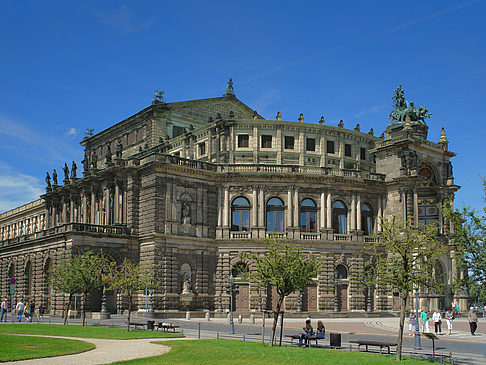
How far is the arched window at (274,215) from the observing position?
220 ft

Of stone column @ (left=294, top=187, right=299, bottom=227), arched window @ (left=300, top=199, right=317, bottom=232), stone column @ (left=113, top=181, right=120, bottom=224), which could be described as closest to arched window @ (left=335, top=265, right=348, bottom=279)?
arched window @ (left=300, top=199, right=317, bottom=232)

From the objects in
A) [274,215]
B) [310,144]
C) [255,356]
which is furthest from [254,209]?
[255,356]

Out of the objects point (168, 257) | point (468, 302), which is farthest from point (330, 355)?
point (468, 302)

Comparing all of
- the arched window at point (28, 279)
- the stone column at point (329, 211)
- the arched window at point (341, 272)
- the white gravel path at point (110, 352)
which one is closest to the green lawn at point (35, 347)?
the white gravel path at point (110, 352)

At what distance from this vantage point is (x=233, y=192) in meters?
66.6

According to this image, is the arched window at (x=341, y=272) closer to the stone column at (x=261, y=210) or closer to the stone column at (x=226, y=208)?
the stone column at (x=261, y=210)

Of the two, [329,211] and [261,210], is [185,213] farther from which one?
[329,211]

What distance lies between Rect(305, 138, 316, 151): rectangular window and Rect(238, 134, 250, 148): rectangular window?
23.4 ft

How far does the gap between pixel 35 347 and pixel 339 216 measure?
45777 millimetres

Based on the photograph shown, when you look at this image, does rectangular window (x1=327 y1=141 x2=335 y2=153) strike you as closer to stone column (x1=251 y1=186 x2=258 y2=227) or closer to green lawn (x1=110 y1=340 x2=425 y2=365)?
stone column (x1=251 y1=186 x2=258 y2=227)

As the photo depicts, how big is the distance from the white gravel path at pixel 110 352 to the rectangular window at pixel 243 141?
3996 cm

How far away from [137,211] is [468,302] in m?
39.8

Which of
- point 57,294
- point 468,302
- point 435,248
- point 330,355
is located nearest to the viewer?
point 330,355

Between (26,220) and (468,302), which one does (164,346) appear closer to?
(468,302)
